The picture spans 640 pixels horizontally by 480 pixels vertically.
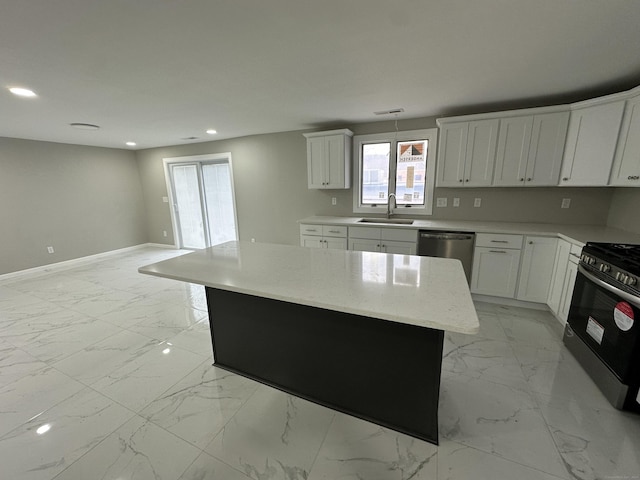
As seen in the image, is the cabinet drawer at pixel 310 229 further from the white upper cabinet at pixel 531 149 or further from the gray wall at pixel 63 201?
the gray wall at pixel 63 201

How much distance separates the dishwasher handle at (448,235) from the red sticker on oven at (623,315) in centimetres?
142

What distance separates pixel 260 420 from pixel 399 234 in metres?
2.52

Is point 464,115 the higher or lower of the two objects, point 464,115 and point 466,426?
the higher

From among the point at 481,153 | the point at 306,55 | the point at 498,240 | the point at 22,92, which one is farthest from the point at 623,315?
the point at 22,92

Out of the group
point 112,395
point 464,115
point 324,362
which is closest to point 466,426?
point 324,362

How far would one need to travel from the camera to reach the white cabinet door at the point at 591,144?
2.43 meters

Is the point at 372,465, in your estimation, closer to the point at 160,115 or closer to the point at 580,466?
the point at 580,466

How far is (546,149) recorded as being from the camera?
2.85m

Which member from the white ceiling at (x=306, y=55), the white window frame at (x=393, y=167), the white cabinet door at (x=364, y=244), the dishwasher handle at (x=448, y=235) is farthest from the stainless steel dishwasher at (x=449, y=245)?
the white ceiling at (x=306, y=55)

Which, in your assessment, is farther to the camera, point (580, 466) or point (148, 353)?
point (148, 353)

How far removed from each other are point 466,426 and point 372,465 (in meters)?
0.65

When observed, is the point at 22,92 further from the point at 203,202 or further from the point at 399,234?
the point at 399,234

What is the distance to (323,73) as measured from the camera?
7.07 ft

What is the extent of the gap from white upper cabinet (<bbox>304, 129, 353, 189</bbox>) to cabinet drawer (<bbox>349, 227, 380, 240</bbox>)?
0.75 metres
